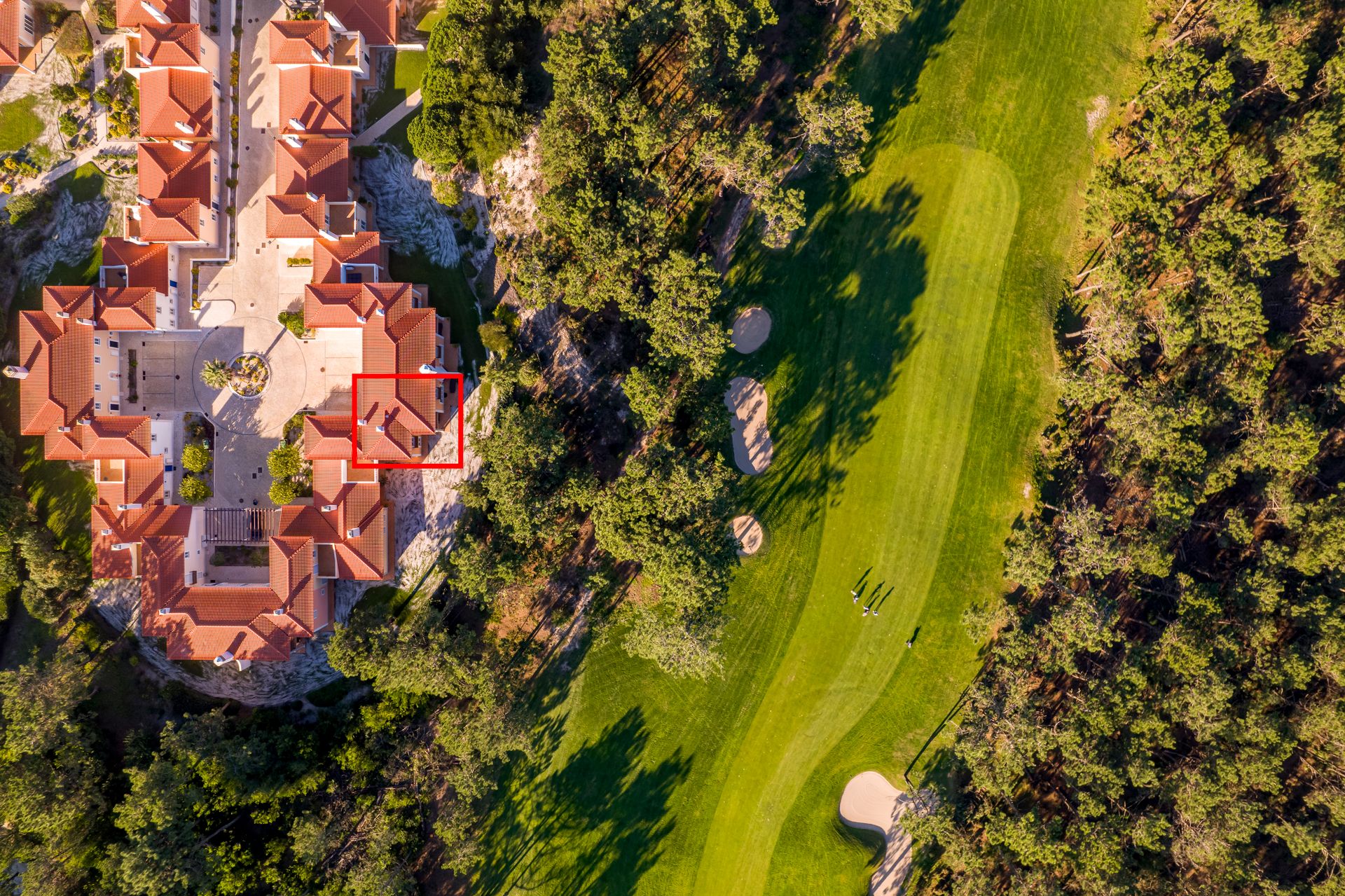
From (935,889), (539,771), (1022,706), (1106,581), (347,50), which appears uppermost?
(347,50)

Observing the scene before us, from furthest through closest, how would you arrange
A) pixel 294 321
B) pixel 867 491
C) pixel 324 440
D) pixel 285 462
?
pixel 867 491 < pixel 294 321 < pixel 285 462 < pixel 324 440

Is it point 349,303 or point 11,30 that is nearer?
point 349,303

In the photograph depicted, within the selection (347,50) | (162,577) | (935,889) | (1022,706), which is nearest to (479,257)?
(347,50)

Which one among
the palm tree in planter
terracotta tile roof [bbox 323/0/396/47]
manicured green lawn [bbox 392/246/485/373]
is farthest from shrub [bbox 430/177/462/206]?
the palm tree in planter

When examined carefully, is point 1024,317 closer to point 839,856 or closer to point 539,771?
point 839,856

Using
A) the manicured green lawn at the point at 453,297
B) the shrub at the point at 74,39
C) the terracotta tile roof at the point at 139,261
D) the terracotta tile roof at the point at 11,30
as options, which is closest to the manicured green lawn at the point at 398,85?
the manicured green lawn at the point at 453,297

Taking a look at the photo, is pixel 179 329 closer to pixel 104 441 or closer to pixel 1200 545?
pixel 104 441

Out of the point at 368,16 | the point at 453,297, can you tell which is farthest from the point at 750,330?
the point at 368,16
